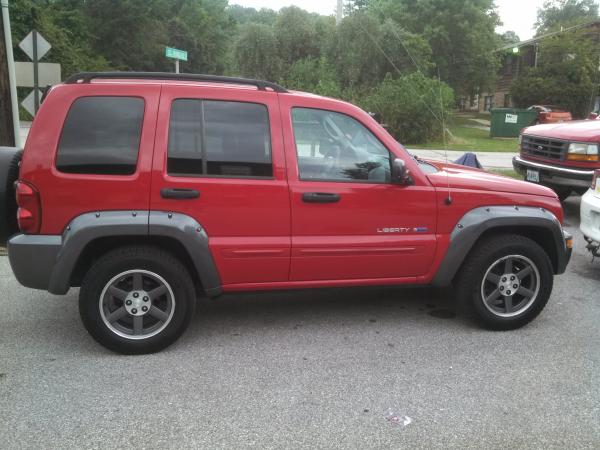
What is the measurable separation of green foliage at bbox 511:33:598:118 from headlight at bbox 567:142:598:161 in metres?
26.5

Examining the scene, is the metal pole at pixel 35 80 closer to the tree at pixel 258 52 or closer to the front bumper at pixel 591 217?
the front bumper at pixel 591 217

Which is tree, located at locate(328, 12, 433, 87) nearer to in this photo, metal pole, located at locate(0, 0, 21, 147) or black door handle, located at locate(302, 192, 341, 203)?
metal pole, located at locate(0, 0, 21, 147)

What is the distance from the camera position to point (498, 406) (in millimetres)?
3262

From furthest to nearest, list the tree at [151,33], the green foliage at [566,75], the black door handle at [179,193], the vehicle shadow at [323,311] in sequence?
the tree at [151,33] → the green foliage at [566,75] → the vehicle shadow at [323,311] → the black door handle at [179,193]

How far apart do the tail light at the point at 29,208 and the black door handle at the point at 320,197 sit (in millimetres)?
1746

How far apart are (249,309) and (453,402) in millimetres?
2025

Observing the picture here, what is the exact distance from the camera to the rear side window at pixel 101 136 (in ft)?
11.8

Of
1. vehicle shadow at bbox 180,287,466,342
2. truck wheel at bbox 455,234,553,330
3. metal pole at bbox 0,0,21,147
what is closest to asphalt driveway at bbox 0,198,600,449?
vehicle shadow at bbox 180,287,466,342

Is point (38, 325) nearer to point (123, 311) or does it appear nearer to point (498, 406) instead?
point (123, 311)

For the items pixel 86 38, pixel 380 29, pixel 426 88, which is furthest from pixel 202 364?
pixel 86 38

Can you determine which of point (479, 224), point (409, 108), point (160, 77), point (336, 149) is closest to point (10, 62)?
point (160, 77)

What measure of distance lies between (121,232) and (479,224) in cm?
257

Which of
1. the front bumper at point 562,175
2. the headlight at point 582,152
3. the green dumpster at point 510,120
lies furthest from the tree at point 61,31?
the headlight at point 582,152

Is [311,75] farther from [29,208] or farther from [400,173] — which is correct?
[29,208]
